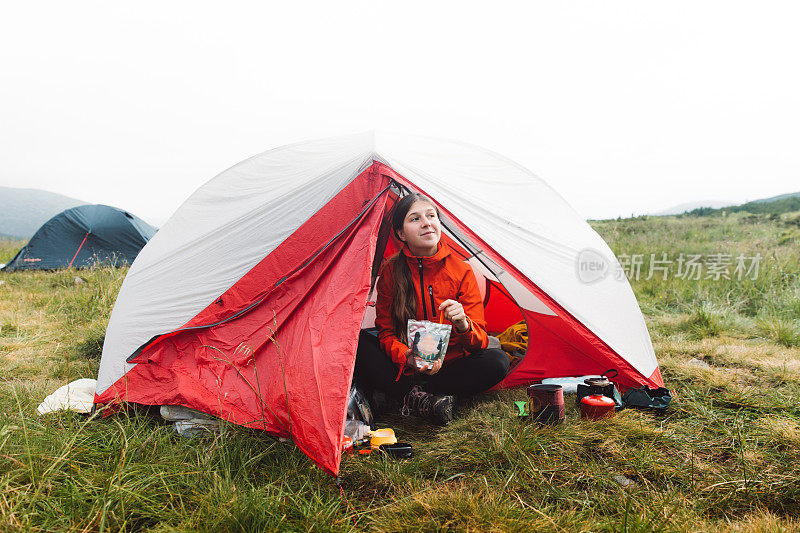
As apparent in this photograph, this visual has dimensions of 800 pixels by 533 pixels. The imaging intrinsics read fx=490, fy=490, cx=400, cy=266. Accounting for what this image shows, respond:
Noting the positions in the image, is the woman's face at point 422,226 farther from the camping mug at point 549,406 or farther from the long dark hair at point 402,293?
the camping mug at point 549,406

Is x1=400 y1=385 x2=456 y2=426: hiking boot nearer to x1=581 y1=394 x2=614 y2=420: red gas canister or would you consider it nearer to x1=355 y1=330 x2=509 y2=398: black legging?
x1=355 y1=330 x2=509 y2=398: black legging

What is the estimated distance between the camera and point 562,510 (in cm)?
174

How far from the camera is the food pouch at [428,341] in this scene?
2459 millimetres

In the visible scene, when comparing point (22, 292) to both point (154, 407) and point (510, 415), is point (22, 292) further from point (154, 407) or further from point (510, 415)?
point (510, 415)

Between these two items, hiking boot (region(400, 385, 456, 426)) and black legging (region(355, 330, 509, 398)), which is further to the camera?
black legging (region(355, 330, 509, 398))

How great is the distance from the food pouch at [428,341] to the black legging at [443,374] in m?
0.28

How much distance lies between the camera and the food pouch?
8.07ft

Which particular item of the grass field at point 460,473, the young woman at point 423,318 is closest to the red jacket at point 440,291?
the young woman at point 423,318

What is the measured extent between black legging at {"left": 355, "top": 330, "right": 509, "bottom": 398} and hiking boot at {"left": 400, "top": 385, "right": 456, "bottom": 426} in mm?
67

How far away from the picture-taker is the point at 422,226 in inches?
102

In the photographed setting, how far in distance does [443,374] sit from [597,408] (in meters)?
0.80
